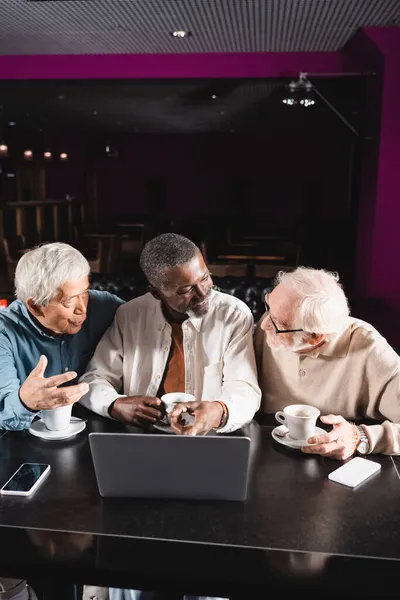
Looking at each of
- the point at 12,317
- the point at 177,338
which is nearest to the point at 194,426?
the point at 177,338

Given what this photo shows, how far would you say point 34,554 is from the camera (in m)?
1.11

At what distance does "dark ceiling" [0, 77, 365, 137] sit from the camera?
4.73m

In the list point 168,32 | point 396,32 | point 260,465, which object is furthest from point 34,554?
point 396,32

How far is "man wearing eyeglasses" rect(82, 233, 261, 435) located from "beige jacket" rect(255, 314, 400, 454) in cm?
11

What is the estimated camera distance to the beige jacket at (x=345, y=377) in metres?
1.79

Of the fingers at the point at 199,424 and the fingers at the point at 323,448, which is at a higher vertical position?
the fingers at the point at 199,424

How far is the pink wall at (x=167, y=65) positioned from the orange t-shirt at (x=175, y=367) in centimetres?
362

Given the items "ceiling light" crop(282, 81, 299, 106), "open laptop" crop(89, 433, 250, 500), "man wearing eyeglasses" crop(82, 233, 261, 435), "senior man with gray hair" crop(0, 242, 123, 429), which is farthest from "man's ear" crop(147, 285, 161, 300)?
"ceiling light" crop(282, 81, 299, 106)

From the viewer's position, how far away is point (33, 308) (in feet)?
6.22

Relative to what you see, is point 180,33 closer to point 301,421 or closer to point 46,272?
point 46,272

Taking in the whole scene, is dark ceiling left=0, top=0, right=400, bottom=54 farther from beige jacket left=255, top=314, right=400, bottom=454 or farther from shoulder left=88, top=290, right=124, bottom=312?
beige jacket left=255, top=314, right=400, bottom=454

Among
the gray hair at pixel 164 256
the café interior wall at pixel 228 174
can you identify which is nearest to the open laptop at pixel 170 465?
the gray hair at pixel 164 256

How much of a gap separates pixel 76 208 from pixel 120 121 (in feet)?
2.76

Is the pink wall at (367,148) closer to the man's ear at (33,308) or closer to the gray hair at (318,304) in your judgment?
the gray hair at (318,304)
